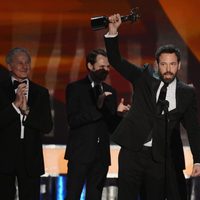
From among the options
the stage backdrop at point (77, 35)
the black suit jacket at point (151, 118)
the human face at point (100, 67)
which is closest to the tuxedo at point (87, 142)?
the human face at point (100, 67)

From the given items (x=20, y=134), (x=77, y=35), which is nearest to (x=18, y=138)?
(x=20, y=134)

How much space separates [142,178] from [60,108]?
2.21 meters

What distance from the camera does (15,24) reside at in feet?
22.2

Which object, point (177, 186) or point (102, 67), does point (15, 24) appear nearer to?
point (102, 67)

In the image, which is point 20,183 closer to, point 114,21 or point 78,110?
point 78,110

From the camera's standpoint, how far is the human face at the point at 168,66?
445cm

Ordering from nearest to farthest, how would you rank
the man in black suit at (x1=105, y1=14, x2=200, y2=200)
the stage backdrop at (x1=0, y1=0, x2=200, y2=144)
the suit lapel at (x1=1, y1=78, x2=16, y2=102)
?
1. the man in black suit at (x1=105, y1=14, x2=200, y2=200)
2. the suit lapel at (x1=1, y1=78, x2=16, y2=102)
3. the stage backdrop at (x1=0, y1=0, x2=200, y2=144)

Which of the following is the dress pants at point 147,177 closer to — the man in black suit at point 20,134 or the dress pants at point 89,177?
the man in black suit at point 20,134

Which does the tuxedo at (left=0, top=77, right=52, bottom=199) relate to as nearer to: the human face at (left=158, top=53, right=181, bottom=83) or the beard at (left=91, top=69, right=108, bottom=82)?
the beard at (left=91, top=69, right=108, bottom=82)

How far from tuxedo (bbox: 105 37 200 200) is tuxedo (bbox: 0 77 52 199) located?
0.85 m

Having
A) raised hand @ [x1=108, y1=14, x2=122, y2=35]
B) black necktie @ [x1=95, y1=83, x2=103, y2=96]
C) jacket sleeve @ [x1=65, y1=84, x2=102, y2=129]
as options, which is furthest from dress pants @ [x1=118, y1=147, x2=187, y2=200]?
black necktie @ [x1=95, y1=83, x2=103, y2=96]

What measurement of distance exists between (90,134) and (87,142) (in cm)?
7

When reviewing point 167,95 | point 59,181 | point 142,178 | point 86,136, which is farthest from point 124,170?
point 59,181

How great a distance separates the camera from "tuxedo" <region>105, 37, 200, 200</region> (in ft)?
15.1
